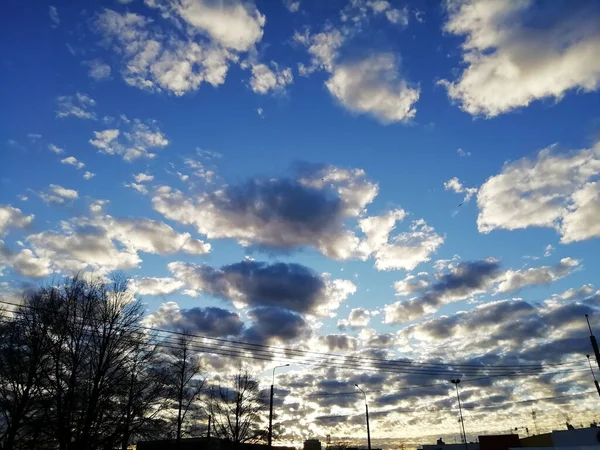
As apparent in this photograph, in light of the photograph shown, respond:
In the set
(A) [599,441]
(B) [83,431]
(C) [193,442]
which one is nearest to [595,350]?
(A) [599,441]

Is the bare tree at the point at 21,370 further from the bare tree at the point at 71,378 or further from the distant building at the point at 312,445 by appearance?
the distant building at the point at 312,445

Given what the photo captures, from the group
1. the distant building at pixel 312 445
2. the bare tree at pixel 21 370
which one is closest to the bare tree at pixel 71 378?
the bare tree at pixel 21 370

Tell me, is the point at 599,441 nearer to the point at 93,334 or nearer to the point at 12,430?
the point at 93,334

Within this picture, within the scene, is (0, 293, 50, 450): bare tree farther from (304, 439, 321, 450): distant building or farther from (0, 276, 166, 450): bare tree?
(304, 439, 321, 450): distant building

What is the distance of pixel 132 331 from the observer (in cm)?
3584

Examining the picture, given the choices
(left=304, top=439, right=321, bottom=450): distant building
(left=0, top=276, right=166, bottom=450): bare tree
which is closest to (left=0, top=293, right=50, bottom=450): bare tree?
(left=0, top=276, right=166, bottom=450): bare tree

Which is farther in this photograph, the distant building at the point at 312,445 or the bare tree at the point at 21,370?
the distant building at the point at 312,445

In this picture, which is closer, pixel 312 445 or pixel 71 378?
pixel 71 378

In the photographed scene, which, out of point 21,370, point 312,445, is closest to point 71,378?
point 21,370

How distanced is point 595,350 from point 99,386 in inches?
1489

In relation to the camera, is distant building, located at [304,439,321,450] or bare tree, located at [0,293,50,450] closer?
bare tree, located at [0,293,50,450]

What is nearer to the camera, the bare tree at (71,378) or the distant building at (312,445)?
the bare tree at (71,378)

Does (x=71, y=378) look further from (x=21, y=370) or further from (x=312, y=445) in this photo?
(x=312, y=445)

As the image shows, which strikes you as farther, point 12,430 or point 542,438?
point 542,438
